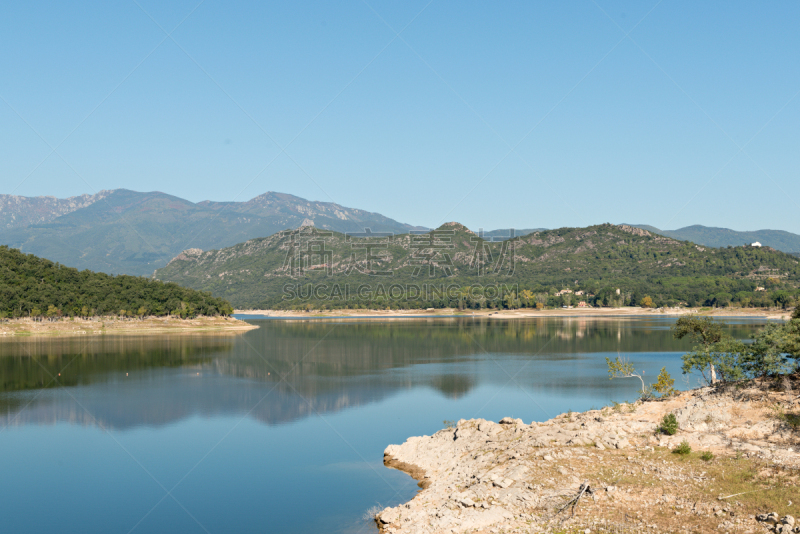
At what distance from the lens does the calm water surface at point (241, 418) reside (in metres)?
22.1

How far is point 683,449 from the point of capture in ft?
64.6

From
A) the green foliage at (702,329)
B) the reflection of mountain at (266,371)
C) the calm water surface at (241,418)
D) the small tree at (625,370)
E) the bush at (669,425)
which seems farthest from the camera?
the reflection of mountain at (266,371)

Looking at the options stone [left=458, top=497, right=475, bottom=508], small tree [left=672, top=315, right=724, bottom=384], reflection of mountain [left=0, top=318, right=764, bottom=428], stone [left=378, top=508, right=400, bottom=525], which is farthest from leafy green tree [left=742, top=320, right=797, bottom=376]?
reflection of mountain [left=0, top=318, right=764, bottom=428]

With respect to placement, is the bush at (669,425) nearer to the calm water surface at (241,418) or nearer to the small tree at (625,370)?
the small tree at (625,370)

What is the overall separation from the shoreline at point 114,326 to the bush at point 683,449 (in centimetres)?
9910

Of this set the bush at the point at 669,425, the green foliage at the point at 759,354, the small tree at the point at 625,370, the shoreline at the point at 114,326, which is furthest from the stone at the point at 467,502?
the shoreline at the point at 114,326

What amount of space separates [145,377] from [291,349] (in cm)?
2876

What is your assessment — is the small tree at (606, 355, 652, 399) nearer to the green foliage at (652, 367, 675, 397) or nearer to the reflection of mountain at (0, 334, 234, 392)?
the green foliage at (652, 367, 675, 397)

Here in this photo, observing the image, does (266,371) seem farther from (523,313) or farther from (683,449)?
(523,313)

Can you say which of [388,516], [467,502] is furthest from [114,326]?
[467,502]

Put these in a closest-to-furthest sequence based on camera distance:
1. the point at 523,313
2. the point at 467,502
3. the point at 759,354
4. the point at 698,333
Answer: the point at 467,502 < the point at 759,354 < the point at 698,333 < the point at 523,313

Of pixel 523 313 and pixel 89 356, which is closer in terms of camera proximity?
pixel 89 356

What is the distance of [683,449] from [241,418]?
26933mm

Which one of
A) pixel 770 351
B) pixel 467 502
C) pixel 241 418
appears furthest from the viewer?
pixel 241 418
